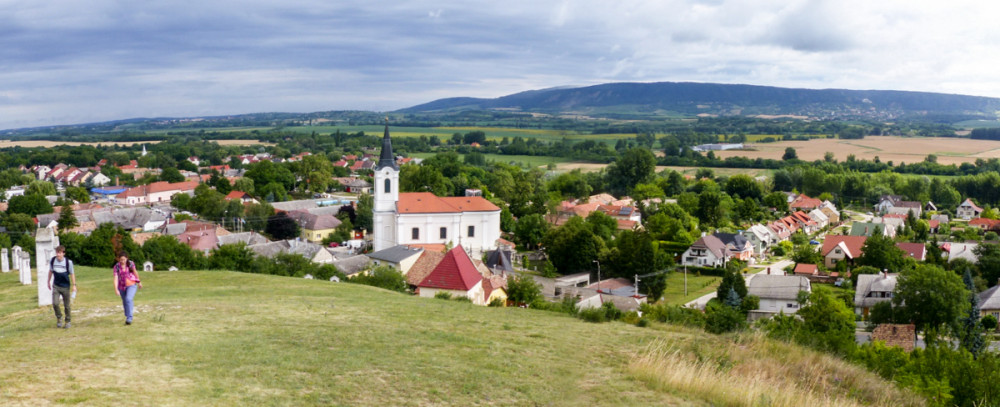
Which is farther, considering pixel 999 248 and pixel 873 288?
pixel 999 248

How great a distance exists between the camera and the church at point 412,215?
42.3 meters

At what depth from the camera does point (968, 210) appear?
70.7 meters

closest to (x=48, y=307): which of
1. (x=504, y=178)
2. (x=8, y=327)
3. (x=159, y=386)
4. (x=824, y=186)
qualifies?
(x=8, y=327)

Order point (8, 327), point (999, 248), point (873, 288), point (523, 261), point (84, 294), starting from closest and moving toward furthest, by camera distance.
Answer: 1. point (8, 327)
2. point (84, 294)
3. point (873, 288)
4. point (999, 248)
5. point (523, 261)

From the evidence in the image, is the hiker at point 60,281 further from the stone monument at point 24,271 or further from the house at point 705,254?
the house at point 705,254

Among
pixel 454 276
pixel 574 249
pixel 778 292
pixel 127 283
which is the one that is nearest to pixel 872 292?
pixel 778 292

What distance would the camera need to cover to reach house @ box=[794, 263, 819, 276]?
4169 cm

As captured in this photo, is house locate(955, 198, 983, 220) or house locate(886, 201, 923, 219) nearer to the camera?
house locate(886, 201, 923, 219)

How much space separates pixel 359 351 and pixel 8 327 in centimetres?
587

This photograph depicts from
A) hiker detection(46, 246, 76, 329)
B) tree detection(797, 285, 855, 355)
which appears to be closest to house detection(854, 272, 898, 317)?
tree detection(797, 285, 855, 355)

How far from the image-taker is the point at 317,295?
16219 millimetres

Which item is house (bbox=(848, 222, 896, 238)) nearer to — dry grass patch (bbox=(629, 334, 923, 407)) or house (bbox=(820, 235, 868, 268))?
house (bbox=(820, 235, 868, 268))

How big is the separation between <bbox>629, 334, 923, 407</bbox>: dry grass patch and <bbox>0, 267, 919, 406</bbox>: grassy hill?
0.03 m

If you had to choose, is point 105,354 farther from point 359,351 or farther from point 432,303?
point 432,303
